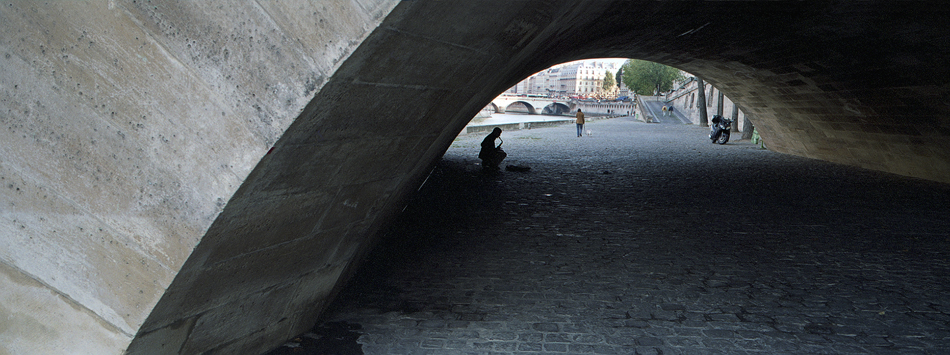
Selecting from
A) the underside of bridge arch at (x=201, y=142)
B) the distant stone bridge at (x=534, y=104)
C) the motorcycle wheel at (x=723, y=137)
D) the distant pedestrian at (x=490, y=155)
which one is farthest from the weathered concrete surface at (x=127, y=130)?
the distant stone bridge at (x=534, y=104)

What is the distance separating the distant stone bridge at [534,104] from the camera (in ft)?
262

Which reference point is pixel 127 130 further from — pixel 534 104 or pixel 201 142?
pixel 534 104

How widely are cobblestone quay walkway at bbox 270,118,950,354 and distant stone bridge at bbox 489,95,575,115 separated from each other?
219 ft

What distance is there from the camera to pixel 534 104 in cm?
9031

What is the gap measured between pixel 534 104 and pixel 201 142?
290 feet

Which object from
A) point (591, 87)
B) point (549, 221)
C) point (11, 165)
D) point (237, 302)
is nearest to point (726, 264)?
point (549, 221)

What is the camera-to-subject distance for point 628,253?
665 cm

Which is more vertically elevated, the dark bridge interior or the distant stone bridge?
the distant stone bridge

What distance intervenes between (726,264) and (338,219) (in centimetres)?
388

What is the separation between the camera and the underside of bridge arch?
2.71 metres

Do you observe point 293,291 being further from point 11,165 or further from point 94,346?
point 11,165

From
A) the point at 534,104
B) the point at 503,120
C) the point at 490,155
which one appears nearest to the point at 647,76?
the point at 534,104

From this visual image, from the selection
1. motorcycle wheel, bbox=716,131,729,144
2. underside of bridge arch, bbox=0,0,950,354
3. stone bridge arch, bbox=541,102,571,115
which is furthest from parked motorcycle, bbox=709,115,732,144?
stone bridge arch, bbox=541,102,571,115

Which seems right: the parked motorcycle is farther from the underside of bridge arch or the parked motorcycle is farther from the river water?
the underside of bridge arch
